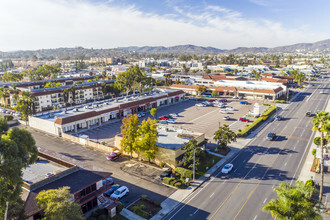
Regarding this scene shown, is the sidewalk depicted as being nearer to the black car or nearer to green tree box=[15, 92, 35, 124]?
the black car

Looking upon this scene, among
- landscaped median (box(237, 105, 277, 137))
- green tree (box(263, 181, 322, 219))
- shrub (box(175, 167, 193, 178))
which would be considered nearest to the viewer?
green tree (box(263, 181, 322, 219))

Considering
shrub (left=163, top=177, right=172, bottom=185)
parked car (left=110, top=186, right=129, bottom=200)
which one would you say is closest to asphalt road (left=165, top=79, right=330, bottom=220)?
shrub (left=163, top=177, right=172, bottom=185)

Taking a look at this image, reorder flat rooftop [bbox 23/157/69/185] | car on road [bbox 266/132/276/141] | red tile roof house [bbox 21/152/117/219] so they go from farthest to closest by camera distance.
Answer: car on road [bbox 266/132/276/141] < flat rooftop [bbox 23/157/69/185] < red tile roof house [bbox 21/152/117/219]

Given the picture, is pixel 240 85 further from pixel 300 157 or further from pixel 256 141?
pixel 300 157

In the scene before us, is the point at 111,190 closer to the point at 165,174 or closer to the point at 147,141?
the point at 165,174

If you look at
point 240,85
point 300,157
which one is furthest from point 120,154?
point 240,85

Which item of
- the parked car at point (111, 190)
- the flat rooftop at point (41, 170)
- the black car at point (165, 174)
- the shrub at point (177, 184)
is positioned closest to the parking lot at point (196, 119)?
the black car at point (165, 174)

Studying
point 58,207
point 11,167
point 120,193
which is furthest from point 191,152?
point 11,167
